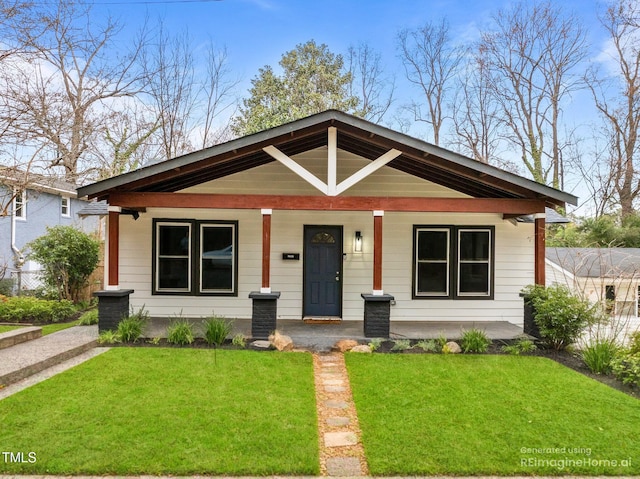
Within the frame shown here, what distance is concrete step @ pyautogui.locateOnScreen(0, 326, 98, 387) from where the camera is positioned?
16.2 ft

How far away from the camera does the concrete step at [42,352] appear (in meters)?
4.93

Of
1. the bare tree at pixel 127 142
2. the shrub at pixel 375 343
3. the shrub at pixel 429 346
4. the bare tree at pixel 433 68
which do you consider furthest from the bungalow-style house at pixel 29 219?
the bare tree at pixel 433 68

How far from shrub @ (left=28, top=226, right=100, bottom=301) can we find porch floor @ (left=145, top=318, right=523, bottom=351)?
3.65 m

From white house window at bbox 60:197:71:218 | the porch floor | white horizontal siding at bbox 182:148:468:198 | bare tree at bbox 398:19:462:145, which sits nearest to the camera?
the porch floor

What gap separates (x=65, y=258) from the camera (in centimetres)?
981

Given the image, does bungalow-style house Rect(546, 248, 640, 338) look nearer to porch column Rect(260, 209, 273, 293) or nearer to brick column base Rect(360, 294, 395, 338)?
brick column base Rect(360, 294, 395, 338)

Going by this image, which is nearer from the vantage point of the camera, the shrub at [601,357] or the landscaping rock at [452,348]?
the shrub at [601,357]

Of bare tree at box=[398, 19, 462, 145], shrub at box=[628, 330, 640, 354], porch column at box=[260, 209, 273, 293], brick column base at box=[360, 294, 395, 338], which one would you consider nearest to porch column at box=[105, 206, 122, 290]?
porch column at box=[260, 209, 273, 293]

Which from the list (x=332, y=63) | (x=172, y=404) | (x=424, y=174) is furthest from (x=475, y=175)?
(x=332, y=63)

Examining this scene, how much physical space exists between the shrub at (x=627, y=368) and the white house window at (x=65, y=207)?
63.6 ft

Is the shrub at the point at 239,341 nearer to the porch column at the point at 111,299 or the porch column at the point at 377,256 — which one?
the porch column at the point at 111,299

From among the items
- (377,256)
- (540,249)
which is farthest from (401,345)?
(540,249)

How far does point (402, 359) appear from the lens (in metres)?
5.89

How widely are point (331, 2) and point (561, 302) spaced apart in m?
14.3
